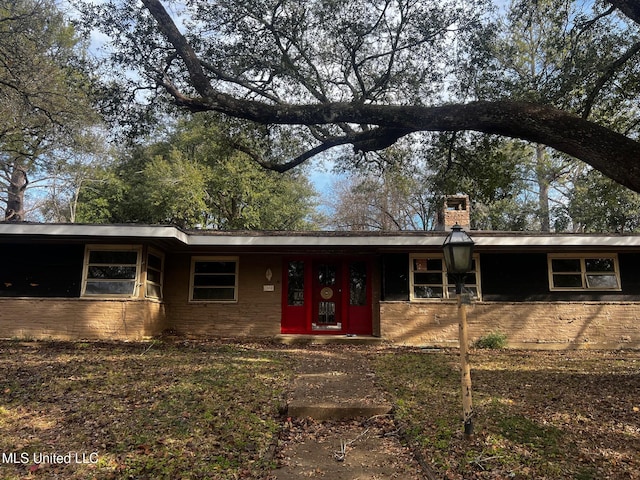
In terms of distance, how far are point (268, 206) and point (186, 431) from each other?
21.4 m

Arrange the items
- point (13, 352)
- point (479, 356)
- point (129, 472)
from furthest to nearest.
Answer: point (479, 356), point (13, 352), point (129, 472)

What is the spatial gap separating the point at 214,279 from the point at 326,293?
3.27m

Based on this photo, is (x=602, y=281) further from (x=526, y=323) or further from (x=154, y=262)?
(x=154, y=262)

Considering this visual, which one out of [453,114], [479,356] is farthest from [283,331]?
[453,114]

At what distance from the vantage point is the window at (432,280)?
11.8m

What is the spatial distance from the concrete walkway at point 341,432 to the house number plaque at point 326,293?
4868 mm

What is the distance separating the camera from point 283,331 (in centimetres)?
1224

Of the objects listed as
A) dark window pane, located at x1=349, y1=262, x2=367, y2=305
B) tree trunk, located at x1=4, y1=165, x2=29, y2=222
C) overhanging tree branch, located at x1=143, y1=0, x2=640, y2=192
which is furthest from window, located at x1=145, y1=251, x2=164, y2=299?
tree trunk, located at x1=4, y1=165, x2=29, y2=222

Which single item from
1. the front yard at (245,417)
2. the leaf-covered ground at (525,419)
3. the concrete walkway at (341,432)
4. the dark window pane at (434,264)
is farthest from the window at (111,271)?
the dark window pane at (434,264)

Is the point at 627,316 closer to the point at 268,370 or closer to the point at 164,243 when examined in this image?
the point at 268,370

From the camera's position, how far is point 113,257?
11.0 meters

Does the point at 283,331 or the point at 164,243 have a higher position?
the point at 164,243

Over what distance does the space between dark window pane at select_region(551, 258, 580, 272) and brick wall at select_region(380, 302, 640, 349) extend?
0.96 metres

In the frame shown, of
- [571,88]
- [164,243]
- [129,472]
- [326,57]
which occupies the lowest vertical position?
[129,472]
